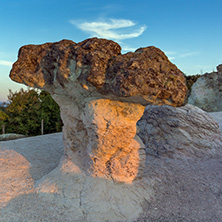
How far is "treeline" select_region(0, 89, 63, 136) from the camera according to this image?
15.4 metres

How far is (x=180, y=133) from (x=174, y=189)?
2.71 m

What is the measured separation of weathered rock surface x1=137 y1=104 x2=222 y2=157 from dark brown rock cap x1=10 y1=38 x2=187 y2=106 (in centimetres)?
353

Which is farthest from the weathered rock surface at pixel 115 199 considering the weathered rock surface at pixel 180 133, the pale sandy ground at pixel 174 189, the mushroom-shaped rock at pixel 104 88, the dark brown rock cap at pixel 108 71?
the dark brown rock cap at pixel 108 71

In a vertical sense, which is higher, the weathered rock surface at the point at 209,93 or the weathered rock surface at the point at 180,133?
the weathered rock surface at the point at 209,93

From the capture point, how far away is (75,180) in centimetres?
471

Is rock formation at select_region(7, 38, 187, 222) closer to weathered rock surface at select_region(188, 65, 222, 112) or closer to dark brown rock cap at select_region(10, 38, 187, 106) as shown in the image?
dark brown rock cap at select_region(10, 38, 187, 106)

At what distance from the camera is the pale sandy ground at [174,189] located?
4176mm

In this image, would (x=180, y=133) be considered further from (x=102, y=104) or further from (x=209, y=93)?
(x=209, y=93)

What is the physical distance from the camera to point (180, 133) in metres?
7.53

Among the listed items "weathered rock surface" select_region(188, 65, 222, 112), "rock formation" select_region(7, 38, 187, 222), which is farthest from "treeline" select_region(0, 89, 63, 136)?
"weathered rock surface" select_region(188, 65, 222, 112)

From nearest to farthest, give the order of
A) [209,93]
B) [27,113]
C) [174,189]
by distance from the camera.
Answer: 1. [174,189]
2. [27,113]
3. [209,93]

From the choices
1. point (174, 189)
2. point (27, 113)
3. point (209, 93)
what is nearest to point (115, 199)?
point (174, 189)

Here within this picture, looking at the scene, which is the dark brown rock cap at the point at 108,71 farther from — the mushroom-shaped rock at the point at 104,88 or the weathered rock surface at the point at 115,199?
the weathered rock surface at the point at 115,199

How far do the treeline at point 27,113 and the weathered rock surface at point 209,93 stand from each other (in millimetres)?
12143
